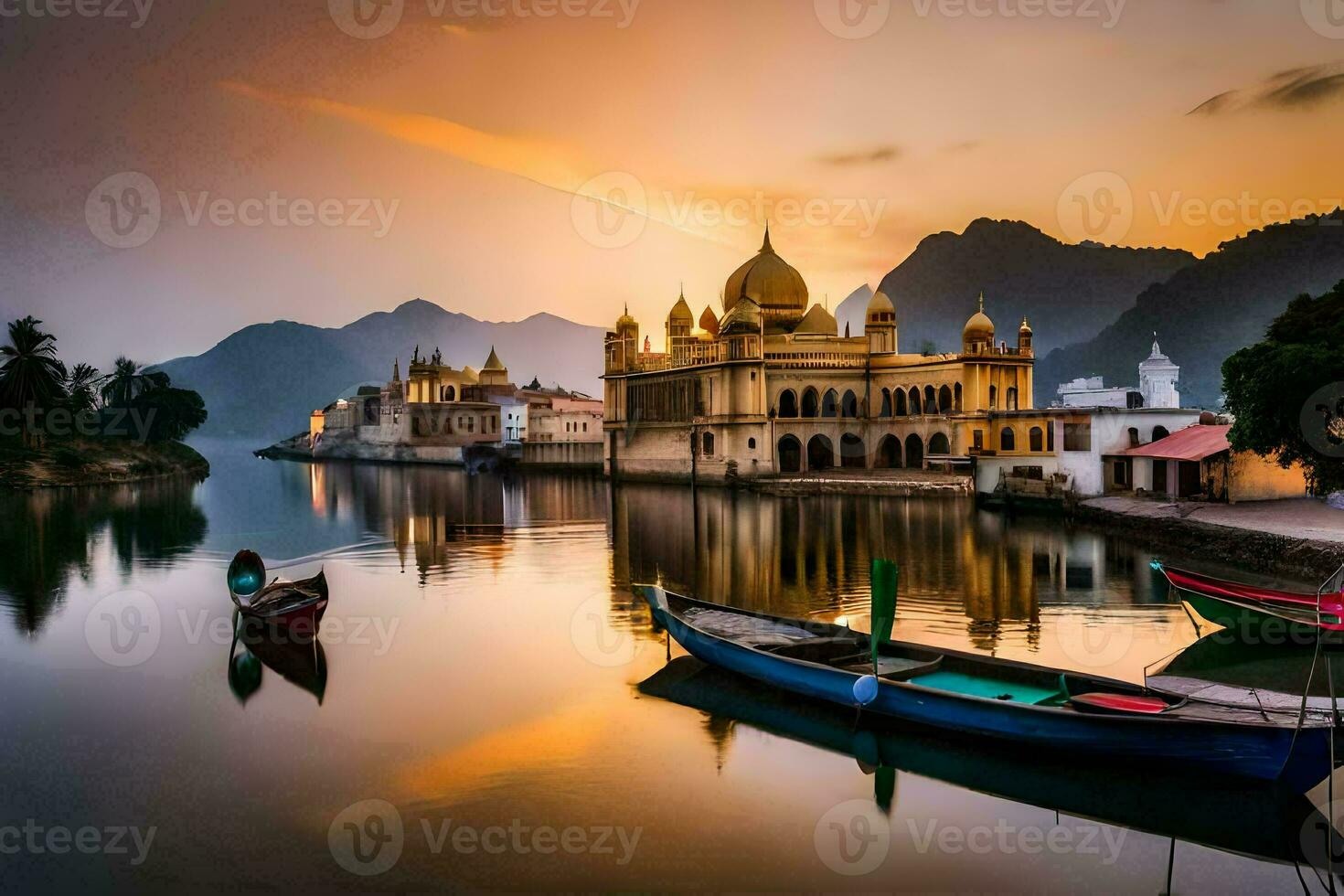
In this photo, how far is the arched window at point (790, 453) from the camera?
182 ft

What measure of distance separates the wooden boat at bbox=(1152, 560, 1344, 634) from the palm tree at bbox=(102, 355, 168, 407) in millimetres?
79137

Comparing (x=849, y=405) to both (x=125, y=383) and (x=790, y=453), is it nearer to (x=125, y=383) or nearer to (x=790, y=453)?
(x=790, y=453)

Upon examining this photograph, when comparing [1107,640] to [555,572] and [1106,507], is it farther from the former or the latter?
[1106,507]

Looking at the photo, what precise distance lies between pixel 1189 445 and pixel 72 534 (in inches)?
1403

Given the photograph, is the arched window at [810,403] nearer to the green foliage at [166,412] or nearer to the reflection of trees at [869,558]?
the reflection of trees at [869,558]

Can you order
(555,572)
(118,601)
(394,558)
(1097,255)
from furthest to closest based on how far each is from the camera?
(1097,255) < (394,558) < (555,572) < (118,601)

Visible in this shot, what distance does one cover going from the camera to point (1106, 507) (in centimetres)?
3291

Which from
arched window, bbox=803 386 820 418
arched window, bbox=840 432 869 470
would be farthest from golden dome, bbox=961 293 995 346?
arched window, bbox=803 386 820 418

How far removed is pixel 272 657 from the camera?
55.9 feet

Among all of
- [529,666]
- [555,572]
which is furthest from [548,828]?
[555,572]

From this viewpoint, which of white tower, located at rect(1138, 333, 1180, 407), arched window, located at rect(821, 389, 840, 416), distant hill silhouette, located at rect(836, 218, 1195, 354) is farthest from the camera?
distant hill silhouette, located at rect(836, 218, 1195, 354)

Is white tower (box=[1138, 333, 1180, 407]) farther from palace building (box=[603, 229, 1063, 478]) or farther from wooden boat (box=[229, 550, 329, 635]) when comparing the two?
wooden boat (box=[229, 550, 329, 635])

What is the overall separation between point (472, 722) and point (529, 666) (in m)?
2.80

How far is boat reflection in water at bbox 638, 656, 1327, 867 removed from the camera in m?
10.3
